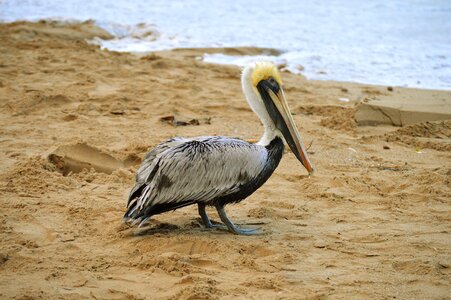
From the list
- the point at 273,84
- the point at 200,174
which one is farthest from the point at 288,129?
the point at 200,174

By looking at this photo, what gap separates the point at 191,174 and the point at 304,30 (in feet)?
36.5

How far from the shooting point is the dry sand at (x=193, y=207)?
426 cm

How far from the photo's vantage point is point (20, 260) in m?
4.43

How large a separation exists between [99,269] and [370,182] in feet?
10.1

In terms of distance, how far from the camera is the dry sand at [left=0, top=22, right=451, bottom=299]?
4.26 metres

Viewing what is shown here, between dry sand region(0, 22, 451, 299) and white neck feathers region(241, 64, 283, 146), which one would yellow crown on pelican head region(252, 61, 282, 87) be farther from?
dry sand region(0, 22, 451, 299)

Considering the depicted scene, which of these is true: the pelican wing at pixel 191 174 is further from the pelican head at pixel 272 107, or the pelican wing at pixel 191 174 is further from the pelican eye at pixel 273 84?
the pelican eye at pixel 273 84

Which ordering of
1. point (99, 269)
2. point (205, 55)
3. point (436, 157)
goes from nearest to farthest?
point (99, 269) < point (436, 157) < point (205, 55)

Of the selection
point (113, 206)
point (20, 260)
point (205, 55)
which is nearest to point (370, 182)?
point (113, 206)

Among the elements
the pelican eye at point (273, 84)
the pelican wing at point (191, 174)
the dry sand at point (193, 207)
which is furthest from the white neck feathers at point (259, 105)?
the dry sand at point (193, 207)

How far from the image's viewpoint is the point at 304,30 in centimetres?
1549

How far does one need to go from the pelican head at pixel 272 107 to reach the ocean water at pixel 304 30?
600cm

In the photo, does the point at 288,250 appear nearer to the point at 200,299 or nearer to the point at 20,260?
the point at 200,299

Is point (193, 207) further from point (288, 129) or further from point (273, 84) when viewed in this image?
point (273, 84)
